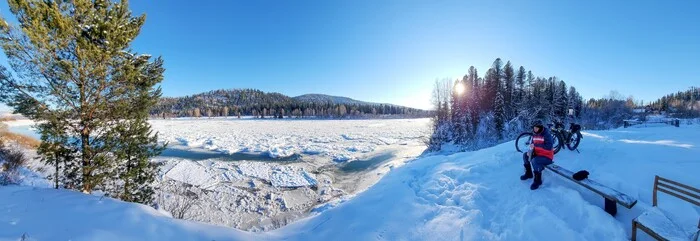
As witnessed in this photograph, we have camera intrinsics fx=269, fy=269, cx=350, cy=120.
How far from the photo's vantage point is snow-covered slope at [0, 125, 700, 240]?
406cm

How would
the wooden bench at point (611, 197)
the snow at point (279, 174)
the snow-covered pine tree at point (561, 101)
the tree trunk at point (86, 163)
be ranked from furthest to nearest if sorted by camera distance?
the snow-covered pine tree at point (561, 101)
the snow at point (279, 174)
the tree trunk at point (86, 163)
the wooden bench at point (611, 197)

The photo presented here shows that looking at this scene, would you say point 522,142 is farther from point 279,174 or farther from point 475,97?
point 475,97

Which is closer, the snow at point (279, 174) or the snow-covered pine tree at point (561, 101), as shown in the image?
the snow at point (279, 174)

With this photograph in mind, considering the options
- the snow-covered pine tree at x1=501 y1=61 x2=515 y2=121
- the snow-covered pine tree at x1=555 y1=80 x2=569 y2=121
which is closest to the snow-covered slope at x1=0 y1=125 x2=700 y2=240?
the snow-covered pine tree at x1=501 y1=61 x2=515 y2=121

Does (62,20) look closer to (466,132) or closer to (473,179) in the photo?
(473,179)

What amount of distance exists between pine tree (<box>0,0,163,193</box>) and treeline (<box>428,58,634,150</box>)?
67.3 feet

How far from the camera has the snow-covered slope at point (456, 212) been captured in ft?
13.3

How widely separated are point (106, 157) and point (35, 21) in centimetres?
369

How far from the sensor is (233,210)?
9.56 meters

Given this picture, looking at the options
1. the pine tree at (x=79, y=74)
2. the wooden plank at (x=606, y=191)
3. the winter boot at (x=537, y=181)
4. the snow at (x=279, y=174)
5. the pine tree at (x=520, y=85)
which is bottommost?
the snow at (x=279, y=174)

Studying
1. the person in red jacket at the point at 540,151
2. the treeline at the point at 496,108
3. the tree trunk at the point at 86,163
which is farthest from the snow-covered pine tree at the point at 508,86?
the tree trunk at the point at 86,163

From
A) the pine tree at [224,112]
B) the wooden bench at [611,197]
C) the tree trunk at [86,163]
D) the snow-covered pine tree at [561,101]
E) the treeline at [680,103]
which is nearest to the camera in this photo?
the wooden bench at [611,197]

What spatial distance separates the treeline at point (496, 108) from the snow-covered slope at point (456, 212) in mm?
16614

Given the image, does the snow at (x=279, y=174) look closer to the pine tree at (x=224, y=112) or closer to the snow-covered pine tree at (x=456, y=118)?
the snow-covered pine tree at (x=456, y=118)
